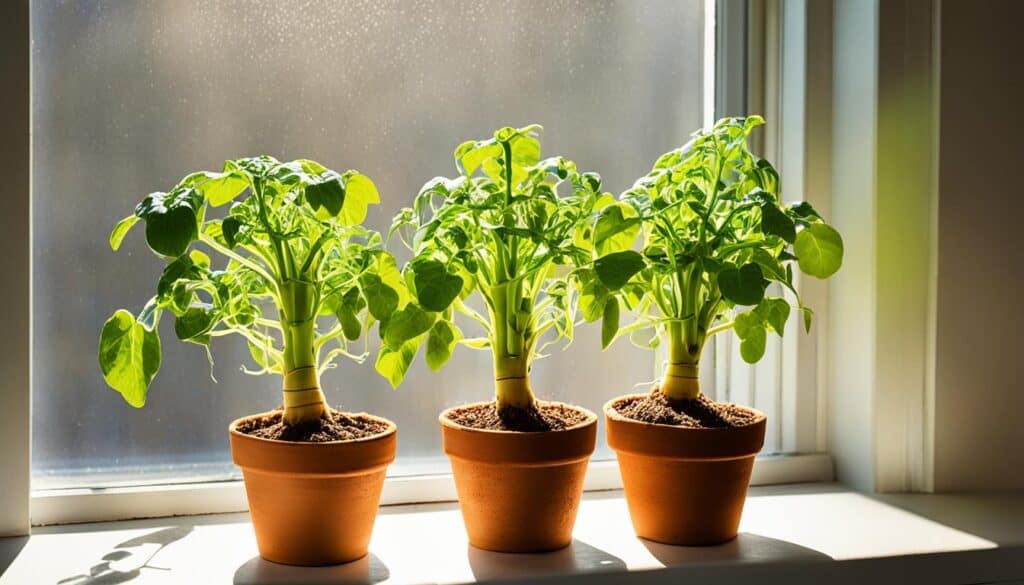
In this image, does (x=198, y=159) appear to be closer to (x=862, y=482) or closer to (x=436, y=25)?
(x=436, y=25)

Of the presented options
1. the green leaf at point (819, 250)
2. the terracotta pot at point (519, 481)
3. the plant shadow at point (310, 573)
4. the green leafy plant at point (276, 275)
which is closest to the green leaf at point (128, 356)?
A: the green leafy plant at point (276, 275)

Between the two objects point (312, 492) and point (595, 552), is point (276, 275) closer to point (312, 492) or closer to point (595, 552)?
point (312, 492)

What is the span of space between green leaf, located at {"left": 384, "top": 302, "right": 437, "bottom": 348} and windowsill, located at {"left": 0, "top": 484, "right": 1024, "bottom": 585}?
0.25 m

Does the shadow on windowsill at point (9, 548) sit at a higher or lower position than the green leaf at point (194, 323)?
lower

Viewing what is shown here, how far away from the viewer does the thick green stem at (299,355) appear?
3.28 ft

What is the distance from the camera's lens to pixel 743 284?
97cm

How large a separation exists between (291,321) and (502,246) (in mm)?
242

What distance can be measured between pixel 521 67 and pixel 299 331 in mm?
537

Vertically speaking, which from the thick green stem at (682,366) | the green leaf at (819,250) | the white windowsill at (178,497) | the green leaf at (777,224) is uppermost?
the green leaf at (777,224)

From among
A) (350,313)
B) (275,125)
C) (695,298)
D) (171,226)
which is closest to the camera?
(171,226)

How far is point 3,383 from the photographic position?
3.53 feet

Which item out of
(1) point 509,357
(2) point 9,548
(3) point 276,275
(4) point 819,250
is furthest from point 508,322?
(2) point 9,548

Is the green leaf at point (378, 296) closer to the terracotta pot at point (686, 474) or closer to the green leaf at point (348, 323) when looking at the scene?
the green leaf at point (348, 323)

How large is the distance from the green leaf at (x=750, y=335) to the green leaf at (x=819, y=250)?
0.28ft
